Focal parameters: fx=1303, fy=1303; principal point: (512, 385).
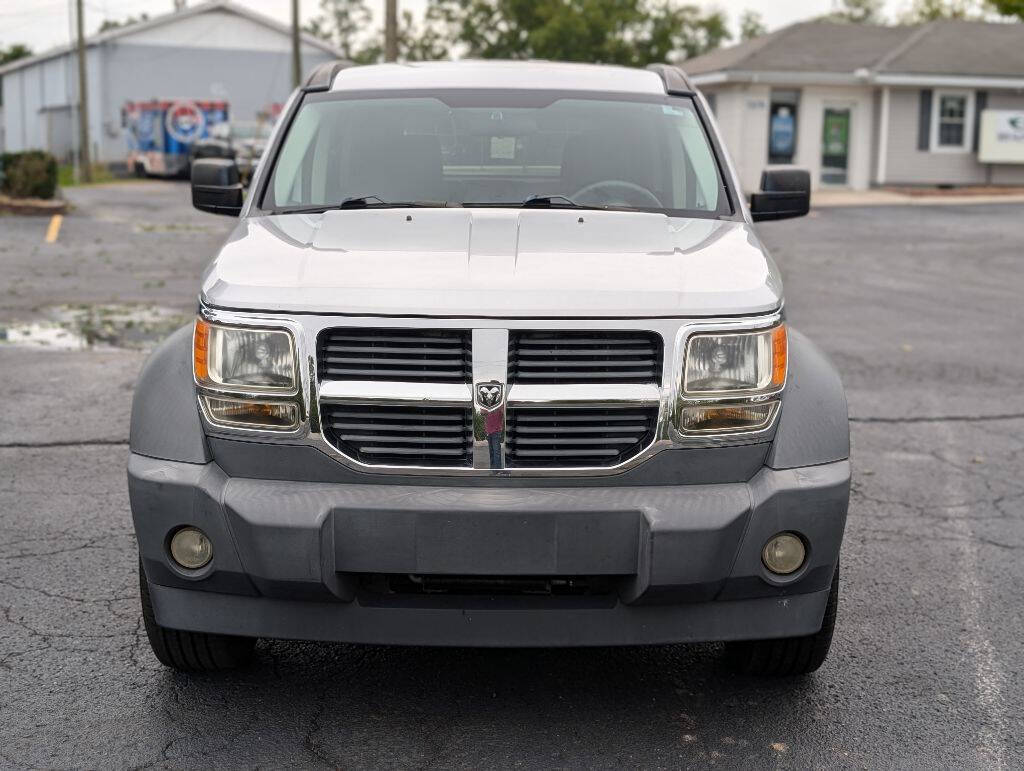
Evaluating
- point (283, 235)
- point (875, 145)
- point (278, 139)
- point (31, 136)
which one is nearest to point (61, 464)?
point (278, 139)

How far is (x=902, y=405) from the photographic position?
852cm

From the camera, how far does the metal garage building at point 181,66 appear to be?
151ft

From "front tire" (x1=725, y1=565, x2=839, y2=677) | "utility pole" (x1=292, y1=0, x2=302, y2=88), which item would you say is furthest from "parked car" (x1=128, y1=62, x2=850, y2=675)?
"utility pole" (x1=292, y1=0, x2=302, y2=88)

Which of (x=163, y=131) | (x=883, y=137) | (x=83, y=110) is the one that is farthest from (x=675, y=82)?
(x=163, y=131)

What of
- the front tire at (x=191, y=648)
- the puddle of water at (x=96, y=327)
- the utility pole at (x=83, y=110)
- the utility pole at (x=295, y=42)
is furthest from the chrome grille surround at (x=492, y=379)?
the utility pole at (x=83, y=110)

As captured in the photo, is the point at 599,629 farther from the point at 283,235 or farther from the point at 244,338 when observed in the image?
the point at 283,235

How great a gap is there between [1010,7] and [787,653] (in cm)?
5766

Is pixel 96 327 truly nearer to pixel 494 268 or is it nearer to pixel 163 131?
pixel 494 268

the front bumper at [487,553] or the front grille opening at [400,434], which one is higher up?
the front grille opening at [400,434]

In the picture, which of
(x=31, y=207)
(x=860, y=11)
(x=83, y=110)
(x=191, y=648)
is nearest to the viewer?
(x=191, y=648)

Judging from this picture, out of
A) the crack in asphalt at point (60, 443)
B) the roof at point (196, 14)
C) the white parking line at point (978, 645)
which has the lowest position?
the crack in asphalt at point (60, 443)

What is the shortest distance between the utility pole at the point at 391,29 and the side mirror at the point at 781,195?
15.6m

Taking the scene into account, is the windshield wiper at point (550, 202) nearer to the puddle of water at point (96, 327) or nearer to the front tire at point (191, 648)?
the front tire at point (191, 648)

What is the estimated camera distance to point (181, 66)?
155 feet
